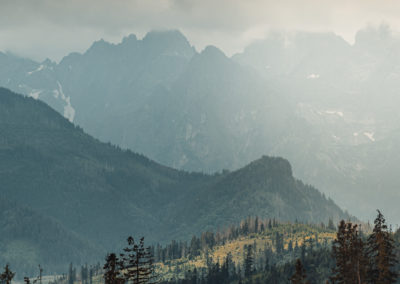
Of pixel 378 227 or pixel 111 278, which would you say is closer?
pixel 111 278

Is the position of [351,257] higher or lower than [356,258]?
higher

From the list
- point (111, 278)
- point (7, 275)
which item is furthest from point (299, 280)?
point (7, 275)

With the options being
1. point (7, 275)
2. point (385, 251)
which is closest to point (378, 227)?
point (385, 251)

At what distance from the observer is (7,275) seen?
149375 mm

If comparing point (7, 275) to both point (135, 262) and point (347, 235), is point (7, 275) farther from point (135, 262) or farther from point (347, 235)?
point (347, 235)

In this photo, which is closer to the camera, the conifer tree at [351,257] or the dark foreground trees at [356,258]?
the conifer tree at [351,257]

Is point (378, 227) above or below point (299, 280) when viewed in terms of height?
above

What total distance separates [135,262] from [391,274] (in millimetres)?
47184

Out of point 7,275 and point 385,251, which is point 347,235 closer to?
point 385,251

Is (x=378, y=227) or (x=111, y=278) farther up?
(x=378, y=227)

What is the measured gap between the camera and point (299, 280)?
13100 cm

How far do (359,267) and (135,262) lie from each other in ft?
136

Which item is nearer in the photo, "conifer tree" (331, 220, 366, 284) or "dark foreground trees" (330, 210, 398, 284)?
"conifer tree" (331, 220, 366, 284)

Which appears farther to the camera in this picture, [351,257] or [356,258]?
[351,257]
